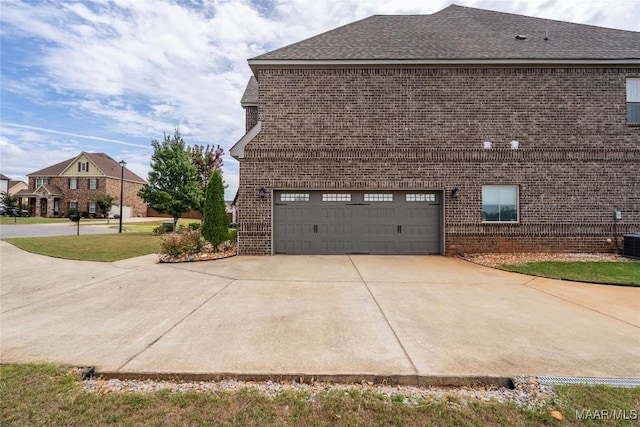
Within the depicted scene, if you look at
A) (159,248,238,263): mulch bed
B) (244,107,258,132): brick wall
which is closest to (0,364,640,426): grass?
(159,248,238,263): mulch bed

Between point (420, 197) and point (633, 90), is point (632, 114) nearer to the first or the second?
point (633, 90)

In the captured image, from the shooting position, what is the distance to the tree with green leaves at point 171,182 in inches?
744

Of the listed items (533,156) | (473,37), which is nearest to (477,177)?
(533,156)

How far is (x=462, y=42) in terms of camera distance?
10836 mm

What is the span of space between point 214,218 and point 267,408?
28.0 feet

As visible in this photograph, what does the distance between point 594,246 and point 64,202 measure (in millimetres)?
52232

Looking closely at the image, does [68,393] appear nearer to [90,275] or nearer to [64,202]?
[90,275]

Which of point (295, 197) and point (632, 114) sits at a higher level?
point (632, 114)

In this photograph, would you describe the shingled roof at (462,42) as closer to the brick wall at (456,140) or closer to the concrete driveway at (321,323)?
the brick wall at (456,140)

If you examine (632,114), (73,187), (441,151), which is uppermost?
(73,187)

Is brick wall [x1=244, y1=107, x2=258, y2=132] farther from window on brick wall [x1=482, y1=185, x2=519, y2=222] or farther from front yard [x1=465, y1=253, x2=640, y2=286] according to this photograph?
front yard [x1=465, y1=253, x2=640, y2=286]

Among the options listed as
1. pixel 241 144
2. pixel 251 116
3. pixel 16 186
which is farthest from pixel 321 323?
pixel 16 186

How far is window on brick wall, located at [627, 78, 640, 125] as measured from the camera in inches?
395

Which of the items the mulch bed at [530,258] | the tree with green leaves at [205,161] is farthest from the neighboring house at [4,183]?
the mulch bed at [530,258]
